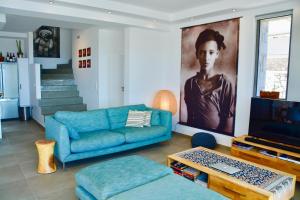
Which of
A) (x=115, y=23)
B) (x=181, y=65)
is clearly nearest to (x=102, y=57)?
(x=115, y=23)

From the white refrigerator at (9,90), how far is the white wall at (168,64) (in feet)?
12.3

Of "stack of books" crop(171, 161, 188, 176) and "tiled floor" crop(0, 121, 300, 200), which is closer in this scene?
"tiled floor" crop(0, 121, 300, 200)

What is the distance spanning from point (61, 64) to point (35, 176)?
562cm

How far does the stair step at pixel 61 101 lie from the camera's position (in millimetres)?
6558

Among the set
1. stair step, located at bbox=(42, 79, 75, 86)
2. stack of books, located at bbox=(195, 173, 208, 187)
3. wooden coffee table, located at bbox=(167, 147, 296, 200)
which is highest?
stair step, located at bbox=(42, 79, 75, 86)

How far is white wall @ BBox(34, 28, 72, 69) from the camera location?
26.9 ft

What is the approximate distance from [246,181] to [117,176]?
1339mm

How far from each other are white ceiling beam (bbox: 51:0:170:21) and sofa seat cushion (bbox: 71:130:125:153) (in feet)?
7.14

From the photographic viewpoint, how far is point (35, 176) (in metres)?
3.39

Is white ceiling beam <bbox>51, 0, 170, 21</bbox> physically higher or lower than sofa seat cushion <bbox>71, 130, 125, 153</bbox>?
higher

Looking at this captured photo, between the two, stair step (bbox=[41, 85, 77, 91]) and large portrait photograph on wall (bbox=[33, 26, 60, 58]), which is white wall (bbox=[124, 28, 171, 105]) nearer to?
stair step (bbox=[41, 85, 77, 91])

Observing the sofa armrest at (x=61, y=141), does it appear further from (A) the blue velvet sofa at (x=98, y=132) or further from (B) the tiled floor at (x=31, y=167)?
(B) the tiled floor at (x=31, y=167)

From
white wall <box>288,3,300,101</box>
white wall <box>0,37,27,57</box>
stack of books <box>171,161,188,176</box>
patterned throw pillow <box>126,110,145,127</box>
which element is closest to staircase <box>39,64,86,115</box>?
white wall <box>0,37,27,57</box>

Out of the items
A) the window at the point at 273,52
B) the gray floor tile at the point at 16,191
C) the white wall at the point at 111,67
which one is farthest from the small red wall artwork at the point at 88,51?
the window at the point at 273,52
